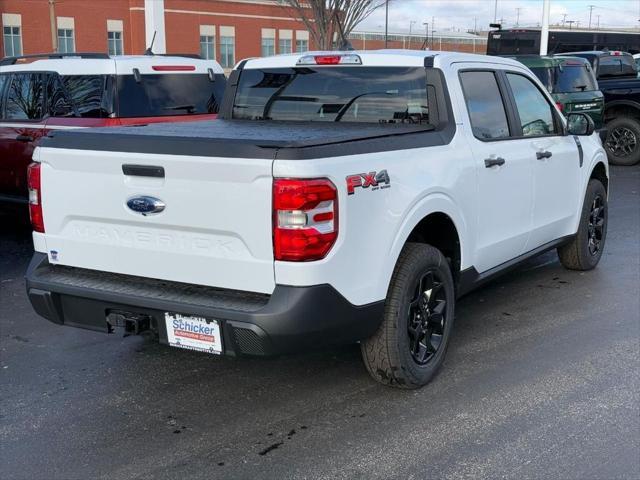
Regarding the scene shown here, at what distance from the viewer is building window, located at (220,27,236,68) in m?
59.3

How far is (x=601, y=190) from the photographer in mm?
6781

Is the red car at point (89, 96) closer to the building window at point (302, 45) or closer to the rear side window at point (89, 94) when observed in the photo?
the rear side window at point (89, 94)

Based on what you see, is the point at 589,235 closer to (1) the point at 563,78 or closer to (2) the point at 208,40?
(1) the point at 563,78

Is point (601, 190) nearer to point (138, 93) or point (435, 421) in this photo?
point (435, 421)

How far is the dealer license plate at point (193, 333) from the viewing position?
3594 mm

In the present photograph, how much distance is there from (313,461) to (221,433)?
0.54 meters

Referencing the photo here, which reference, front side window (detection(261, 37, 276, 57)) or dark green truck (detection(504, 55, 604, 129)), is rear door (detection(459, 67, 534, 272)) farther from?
front side window (detection(261, 37, 276, 57))

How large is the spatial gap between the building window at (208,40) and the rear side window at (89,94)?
52.5 meters

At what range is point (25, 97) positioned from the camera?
8.03m

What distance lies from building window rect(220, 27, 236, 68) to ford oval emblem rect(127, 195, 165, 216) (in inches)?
2265

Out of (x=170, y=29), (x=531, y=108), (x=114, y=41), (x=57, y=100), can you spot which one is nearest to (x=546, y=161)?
(x=531, y=108)

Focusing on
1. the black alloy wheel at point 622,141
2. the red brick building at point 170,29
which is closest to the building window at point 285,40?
the red brick building at point 170,29

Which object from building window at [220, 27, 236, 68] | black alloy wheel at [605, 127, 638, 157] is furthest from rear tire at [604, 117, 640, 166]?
building window at [220, 27, 236, 68]

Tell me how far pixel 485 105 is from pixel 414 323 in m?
1.69
